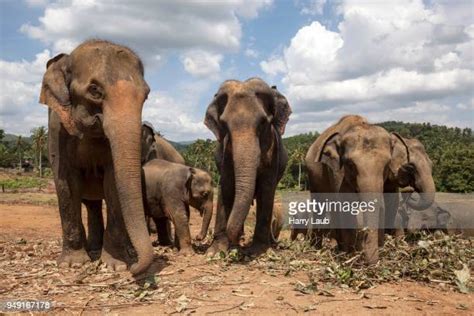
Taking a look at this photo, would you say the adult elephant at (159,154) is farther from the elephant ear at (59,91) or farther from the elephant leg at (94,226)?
the elephant ear at (59,91)

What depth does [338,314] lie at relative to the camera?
207 inches

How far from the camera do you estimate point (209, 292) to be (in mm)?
5867

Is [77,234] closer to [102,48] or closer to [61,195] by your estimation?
[61,195]

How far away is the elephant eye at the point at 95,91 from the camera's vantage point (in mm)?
6367

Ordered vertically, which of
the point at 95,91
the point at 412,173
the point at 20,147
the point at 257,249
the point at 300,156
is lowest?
the point at 257,249

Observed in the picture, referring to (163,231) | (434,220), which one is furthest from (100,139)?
(434,220)

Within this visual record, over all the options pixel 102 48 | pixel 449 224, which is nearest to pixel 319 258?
pixel 102 48

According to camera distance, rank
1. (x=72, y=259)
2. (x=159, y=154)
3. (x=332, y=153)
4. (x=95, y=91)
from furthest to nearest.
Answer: (x=159, y=154), (x=332, y=153), (x=72, y=259), (x=95, y=91)

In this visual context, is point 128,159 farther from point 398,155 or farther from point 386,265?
point 398,155

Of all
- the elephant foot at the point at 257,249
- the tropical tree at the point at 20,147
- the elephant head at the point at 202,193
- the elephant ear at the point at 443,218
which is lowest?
the elephant foot at the point at 257,249

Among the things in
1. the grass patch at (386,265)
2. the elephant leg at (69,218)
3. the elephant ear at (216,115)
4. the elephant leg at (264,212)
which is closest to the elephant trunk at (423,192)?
the grass patch at (386,265)

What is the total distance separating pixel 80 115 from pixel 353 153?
14.0ft

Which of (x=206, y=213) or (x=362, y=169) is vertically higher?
(x=362, y=169)

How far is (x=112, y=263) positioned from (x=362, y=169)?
13.3 feet
